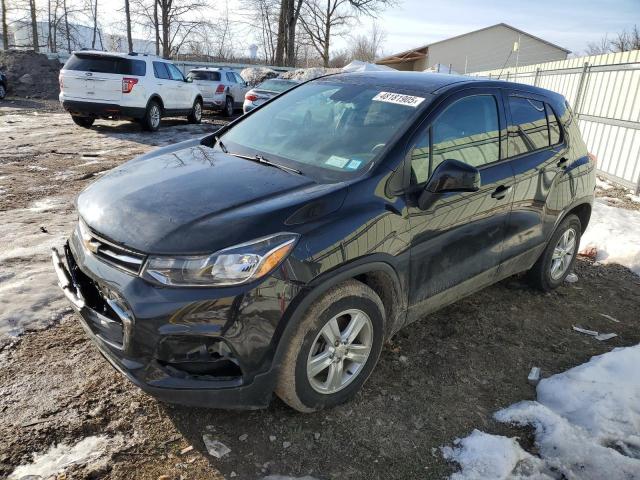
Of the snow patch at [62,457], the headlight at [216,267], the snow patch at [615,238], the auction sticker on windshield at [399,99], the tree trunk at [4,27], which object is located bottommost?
the snow patch at [62,457]

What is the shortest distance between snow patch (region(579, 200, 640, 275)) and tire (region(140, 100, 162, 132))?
403 inches

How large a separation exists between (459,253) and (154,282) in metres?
1.94

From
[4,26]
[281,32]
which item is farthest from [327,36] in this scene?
[4,26]

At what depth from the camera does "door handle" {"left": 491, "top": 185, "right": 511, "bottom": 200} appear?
138 inches

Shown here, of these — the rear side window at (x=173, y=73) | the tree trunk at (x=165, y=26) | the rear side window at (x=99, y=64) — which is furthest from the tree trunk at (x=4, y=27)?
the rear side window at (x=99, y=64)

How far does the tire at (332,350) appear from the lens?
2512mm

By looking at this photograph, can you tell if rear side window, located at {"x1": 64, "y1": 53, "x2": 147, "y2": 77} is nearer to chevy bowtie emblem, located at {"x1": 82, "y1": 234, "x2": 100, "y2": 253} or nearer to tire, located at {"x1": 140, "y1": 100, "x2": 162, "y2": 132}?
tire, located at {"x1": 140, "y1": 100, "x2": 162, "y2": 132}

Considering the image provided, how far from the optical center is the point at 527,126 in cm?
397

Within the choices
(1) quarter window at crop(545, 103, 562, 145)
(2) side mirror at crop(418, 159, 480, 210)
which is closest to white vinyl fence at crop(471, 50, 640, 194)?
(1) quarter window at crop(545, 103, 562, 145)

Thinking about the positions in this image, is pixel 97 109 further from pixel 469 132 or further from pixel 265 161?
pixel 469 132

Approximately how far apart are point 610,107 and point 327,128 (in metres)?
8.39

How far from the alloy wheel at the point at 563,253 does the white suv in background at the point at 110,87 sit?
1037 cm

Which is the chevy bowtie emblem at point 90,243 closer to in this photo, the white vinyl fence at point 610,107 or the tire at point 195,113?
the white vinyl fence at point 610,107

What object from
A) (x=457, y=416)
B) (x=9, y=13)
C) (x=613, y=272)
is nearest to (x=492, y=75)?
(x=613, y=272)
